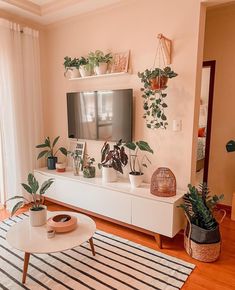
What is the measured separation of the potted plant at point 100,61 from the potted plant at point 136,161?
0.97m

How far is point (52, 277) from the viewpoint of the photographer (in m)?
1.86

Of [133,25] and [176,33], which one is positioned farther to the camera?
[133,25]

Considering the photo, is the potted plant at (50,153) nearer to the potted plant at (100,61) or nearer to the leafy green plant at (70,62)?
the leafy green plant at (70,62)

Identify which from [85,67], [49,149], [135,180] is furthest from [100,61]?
[49,149]

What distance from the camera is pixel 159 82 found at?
2254mm

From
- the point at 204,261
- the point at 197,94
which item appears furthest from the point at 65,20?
the point at 204,261

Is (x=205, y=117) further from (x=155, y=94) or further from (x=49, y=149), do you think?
(x=49, y=149)

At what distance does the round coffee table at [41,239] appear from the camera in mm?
1686

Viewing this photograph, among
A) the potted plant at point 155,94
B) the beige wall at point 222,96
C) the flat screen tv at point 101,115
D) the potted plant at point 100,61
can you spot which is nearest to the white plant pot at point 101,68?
the potted plant at point 100,61

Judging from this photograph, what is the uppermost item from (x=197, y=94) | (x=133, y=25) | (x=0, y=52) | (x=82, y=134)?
(x=133, y=25)

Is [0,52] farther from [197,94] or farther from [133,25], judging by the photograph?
[197,94]

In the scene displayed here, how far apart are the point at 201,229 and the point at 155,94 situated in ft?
4.65

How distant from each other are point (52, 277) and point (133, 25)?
8.65 ft

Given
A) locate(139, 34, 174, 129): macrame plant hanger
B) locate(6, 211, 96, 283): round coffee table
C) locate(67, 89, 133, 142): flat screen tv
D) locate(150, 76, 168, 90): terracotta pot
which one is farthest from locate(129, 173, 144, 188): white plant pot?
locate(150, 76, 168, 90): terracotta pot
